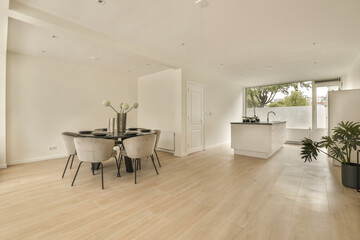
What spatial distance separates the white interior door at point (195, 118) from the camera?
16.5ft

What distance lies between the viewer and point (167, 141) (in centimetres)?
514

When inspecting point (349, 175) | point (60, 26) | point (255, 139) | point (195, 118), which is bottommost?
point (349, 175)

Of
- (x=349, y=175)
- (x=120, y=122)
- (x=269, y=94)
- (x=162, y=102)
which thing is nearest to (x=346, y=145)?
(x=349, y=175)

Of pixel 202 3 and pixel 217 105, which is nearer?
pixel 202 3

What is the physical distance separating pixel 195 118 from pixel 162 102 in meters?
1.19

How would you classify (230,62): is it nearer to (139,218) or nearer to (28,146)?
(139,218)

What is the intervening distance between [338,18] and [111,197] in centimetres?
431

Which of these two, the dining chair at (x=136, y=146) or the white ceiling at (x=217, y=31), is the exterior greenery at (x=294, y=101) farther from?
the dining chair at (x=136, y=146)

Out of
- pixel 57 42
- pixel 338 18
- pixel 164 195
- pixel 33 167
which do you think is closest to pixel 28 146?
pixel 33 167

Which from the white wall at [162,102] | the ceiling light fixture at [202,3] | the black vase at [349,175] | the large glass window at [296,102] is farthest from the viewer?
the large glass window at [296,102]

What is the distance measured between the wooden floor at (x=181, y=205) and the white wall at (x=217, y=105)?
2389mm

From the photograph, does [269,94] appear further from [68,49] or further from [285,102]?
[68,49]

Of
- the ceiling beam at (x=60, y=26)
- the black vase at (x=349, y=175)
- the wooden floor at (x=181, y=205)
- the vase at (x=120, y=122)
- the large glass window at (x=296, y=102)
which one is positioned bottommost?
the wooden floor at (x=181, y=205)

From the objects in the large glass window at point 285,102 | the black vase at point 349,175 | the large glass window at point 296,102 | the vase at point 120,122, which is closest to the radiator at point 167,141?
the vase at point 120,122
